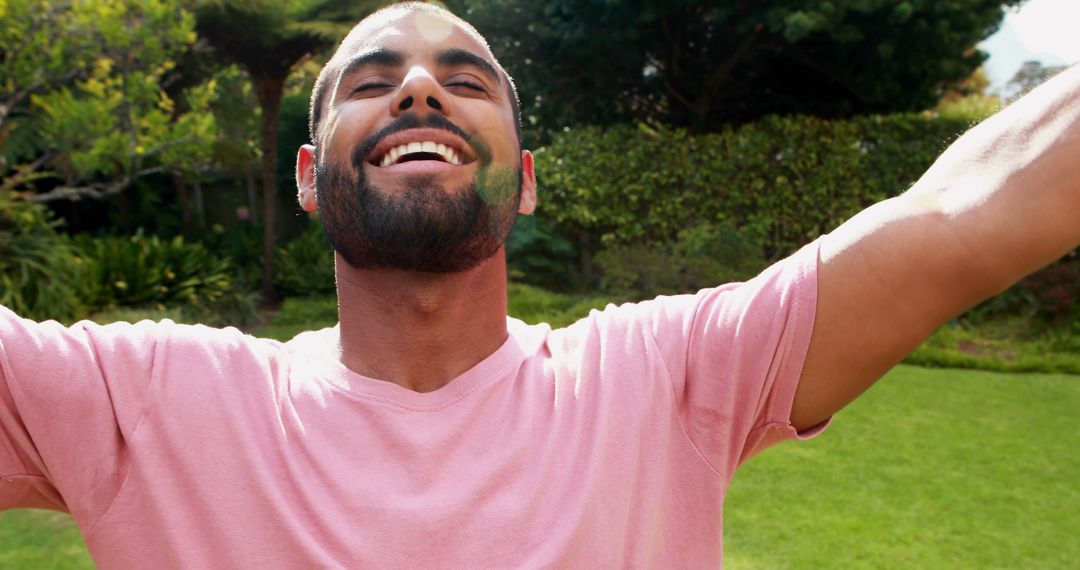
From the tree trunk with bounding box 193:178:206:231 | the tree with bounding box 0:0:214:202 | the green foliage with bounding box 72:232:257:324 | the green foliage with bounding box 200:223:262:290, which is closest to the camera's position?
the tree with bounding box 0:0:214:202

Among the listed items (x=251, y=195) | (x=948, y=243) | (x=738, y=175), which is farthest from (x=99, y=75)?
(x=251, y=195)

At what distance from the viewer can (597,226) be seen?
38.5 feet

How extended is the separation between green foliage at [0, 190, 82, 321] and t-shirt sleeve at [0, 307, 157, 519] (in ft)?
22.0

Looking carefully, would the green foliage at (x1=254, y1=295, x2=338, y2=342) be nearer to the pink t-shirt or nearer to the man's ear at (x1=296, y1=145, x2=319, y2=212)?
the man's ear at (x1=296, y1=145, x2=319, y2=212)

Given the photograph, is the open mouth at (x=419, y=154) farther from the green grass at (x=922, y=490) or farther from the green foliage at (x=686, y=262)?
the green foliage at (x=686, y=262)

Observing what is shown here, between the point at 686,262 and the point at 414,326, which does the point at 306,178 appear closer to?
the point at 414,326

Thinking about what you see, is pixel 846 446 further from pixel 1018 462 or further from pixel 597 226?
pixel 597 226

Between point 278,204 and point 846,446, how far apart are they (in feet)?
38.8

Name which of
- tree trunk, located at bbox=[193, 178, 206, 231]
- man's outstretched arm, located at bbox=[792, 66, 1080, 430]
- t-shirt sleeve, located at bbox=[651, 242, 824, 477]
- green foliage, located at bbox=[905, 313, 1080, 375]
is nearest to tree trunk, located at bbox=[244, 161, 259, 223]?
tree trunk, located at bbox=[193, 178, 206, 231]

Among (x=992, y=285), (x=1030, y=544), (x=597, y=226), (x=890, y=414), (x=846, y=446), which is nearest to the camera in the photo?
(x=992, y=285)

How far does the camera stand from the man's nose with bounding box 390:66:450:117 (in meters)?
1.59

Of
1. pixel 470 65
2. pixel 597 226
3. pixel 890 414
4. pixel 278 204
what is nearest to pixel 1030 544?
pixel 890 414

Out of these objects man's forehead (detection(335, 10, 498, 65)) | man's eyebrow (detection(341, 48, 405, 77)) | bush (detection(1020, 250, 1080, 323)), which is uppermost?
man's forehead (detection(335, 10, 498, 65))

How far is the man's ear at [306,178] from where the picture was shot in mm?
1740
